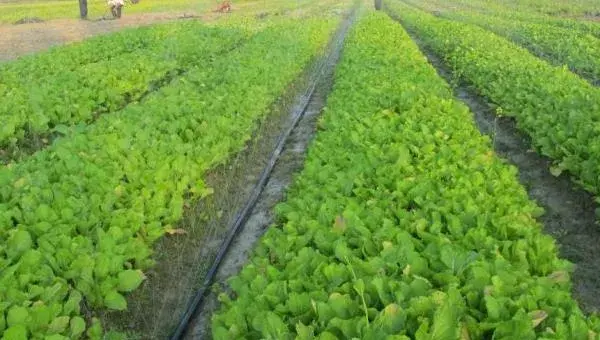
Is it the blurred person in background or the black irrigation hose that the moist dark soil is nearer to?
the black irrigation hose

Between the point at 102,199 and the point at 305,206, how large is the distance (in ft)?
6.61

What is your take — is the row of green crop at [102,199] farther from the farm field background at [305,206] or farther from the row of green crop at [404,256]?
the row of green crop at [404,256]

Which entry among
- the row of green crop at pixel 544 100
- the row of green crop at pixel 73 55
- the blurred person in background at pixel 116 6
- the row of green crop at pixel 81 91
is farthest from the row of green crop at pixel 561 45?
the blurred person in background at pixel 116 6

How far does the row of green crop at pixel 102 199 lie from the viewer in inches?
142

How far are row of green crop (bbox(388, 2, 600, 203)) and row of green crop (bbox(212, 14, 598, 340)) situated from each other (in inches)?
75.1

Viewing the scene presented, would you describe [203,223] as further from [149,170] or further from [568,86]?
[568,86]

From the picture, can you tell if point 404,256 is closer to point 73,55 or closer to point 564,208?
point 564,208

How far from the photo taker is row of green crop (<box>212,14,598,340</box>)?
2.67 metres

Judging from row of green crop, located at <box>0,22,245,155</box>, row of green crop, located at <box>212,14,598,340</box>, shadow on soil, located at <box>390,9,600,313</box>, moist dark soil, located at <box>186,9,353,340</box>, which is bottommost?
moist dark soil, located at <box>186,9,353,340</box>

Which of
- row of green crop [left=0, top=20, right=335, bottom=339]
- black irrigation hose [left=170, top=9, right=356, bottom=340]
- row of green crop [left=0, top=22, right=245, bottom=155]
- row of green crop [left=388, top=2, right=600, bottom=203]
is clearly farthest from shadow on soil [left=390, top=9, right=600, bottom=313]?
row of green crop [left=0, top=22, right=245, bottom=155]

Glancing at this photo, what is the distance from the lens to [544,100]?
899 cm

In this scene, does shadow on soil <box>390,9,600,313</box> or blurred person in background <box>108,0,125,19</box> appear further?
blurred person in background <box>108,0,125,19</box>

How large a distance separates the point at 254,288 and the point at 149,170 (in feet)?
10.2

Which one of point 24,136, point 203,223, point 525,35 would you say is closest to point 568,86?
point 203,223
